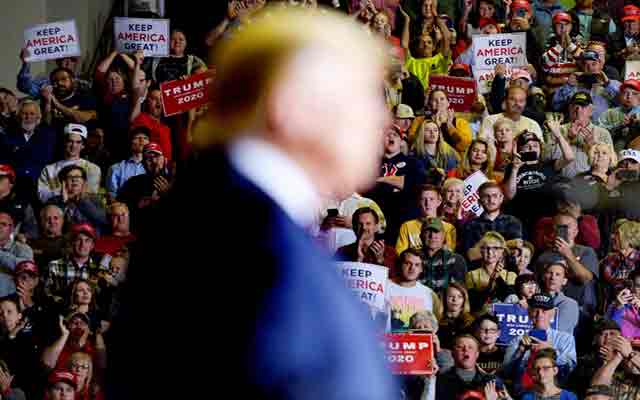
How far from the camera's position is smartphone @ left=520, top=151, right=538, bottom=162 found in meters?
9.96

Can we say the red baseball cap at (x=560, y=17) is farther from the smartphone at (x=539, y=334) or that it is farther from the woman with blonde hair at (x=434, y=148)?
the smartphone at (x=539, y=334)

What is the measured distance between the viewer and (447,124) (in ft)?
33.6

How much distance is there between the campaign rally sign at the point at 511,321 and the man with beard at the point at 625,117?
88.2 inches

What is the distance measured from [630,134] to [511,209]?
1402 millimetres

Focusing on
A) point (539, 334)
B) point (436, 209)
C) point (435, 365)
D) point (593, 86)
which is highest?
point (593, 86)

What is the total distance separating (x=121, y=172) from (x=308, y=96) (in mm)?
8489

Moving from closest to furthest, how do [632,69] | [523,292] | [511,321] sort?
1. [511,321]
2. [523,292]
3. [632,69]

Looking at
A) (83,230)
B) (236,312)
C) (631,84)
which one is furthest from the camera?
(631,84)

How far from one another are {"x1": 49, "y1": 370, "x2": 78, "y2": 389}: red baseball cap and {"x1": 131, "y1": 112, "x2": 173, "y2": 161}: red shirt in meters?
2.13

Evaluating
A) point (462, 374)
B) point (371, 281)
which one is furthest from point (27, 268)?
point (462, 374)

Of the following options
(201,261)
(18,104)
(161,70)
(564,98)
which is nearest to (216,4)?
(161,70)

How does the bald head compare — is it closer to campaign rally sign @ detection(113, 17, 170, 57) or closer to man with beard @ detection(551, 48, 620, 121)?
man with beard @ detection(551, 48, 620, 121)

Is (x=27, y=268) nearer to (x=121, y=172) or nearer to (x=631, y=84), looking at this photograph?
(x=121, y=172)

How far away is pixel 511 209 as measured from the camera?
9734 mm
